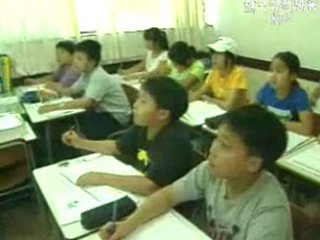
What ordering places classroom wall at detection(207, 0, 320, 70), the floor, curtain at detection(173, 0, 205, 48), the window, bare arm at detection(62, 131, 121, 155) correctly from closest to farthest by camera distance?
bare arm at detection(62, 131, 121, 155), the floor, classroom wall at detection(207, 0, 320, 70), the window, curtain at detection(173, 0, 205, 48)

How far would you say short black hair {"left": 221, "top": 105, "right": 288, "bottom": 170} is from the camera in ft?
3.96

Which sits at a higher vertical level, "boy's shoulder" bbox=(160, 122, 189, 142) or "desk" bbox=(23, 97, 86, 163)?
"boy's shoulder" bbox=(160, 122, 189, 142)

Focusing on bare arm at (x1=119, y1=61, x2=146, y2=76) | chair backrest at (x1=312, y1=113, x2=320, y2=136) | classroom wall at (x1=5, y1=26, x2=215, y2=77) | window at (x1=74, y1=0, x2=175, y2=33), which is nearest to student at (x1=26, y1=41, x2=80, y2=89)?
classroom wall at (x1=5, y1=26, x2=215, y2=77)

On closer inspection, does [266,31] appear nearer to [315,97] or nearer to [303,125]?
[315,97]

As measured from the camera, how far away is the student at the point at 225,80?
318 centimetres

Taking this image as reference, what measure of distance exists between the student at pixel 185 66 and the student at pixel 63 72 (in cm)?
94

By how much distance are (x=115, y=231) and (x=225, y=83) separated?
2.23m

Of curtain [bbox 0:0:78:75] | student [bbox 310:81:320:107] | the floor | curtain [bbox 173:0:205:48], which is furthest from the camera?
curtain [bbox 173:0:205:48]

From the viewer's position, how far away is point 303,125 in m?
2.48

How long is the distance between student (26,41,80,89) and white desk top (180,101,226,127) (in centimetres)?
131

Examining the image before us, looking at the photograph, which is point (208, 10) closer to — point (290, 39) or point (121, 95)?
point (290, 39)

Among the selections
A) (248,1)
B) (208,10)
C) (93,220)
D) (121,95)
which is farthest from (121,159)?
(208,10)

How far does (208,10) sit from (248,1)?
710 millimetres

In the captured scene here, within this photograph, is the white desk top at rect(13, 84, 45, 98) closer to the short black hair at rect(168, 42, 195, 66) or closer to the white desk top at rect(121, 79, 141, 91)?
the white desk top at rect(121, 79, 141, 91)
